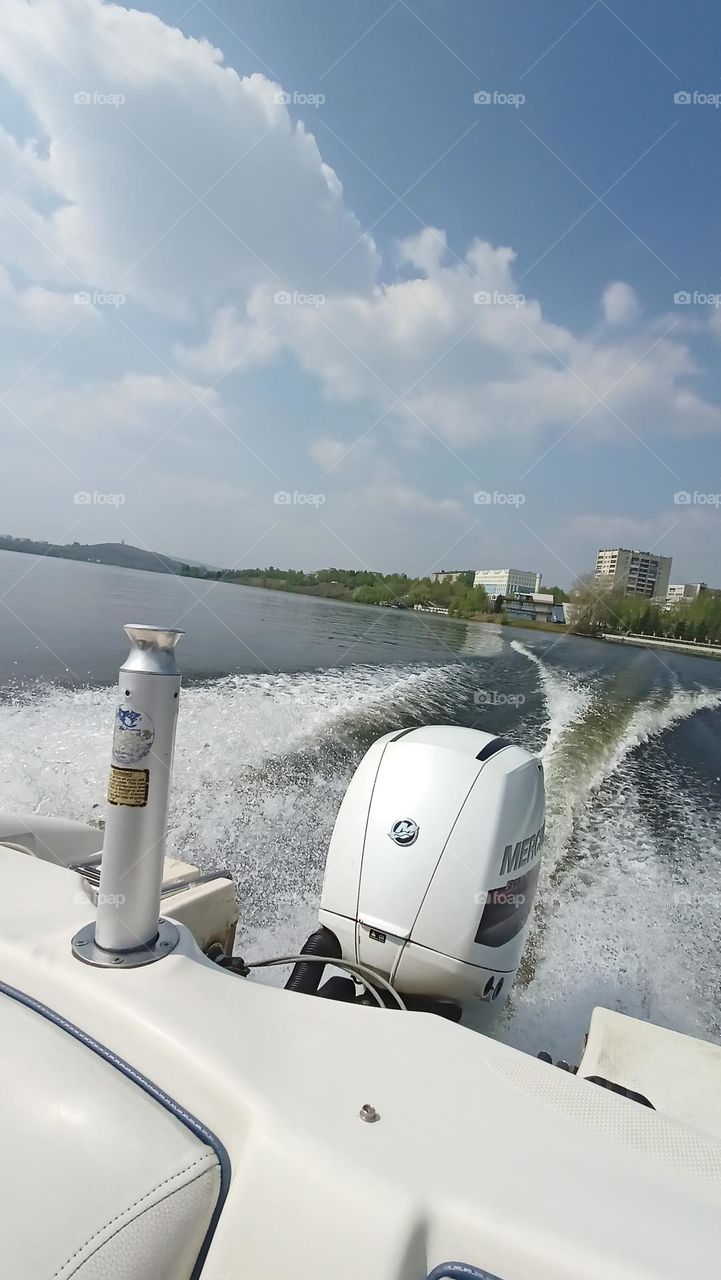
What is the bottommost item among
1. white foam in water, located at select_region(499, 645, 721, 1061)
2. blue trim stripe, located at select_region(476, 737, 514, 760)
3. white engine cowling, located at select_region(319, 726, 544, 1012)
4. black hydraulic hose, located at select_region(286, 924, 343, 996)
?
white foam in water, located at select_region(499, 645, 721, 1061)

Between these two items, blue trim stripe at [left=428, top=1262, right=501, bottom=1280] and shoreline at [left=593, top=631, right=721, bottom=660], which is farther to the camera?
shoreline at [left=593, top=631, right=721, bottom=660]

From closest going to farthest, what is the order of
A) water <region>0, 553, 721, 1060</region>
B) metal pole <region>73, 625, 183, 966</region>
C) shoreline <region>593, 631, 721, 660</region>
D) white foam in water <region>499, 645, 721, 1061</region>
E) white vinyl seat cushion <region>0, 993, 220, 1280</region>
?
white vinyl seat cushion <region>0, 993, 220, 1280</region> < metal pole <region>73, 625, 183, 966</region> < white foam in water <region>499, 645, 721, 1061</region> < water <region>0, 553, 721, 1060</region> < shoreline <region>593, 631, 721, 660</region>

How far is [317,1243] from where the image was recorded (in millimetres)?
528

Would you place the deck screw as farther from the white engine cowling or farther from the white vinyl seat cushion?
the white engine cowling

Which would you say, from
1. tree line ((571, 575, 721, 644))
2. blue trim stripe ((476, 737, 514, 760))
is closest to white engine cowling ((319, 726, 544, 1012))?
blue trim stripe ((476, 737, 514, 760))

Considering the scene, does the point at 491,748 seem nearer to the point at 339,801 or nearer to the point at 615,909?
the point at 615,909

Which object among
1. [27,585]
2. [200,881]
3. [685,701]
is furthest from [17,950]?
[27,585]

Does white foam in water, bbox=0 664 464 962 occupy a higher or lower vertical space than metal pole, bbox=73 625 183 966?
lower

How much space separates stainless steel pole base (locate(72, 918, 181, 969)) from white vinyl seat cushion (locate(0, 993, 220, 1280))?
106 mm

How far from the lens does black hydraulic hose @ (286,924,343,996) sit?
116cm

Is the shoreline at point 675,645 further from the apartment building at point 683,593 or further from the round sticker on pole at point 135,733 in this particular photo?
the round sticker on pole at point 135,733

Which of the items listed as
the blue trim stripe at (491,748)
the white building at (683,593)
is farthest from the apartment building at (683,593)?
the blue trim stripe at (491,748)

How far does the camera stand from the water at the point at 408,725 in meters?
2.13

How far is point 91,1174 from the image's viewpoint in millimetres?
539
